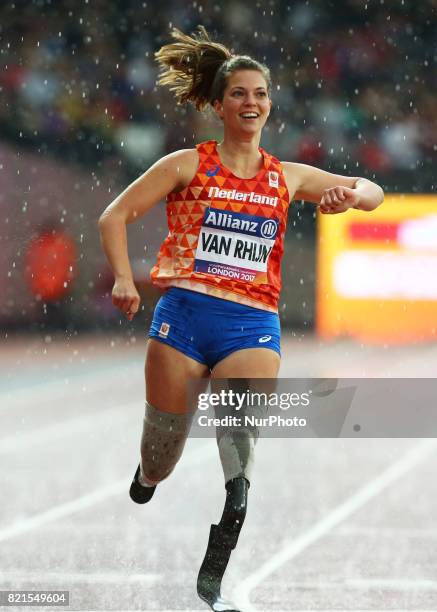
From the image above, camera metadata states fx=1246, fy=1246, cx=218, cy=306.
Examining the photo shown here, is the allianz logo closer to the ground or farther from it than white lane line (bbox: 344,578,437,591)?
farther from it

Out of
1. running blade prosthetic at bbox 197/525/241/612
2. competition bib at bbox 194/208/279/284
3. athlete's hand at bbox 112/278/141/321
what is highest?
competition bib at bbox 194/208/279/284

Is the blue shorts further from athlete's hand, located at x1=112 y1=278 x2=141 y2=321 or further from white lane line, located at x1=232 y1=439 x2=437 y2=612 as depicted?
white lane line, located at x1=232 y1=439 x2=437 y2=612

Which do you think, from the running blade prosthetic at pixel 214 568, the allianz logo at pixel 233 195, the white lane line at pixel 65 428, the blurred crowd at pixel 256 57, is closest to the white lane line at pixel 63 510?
the white lane line at pixel 65 428

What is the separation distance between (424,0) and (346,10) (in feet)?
5.10

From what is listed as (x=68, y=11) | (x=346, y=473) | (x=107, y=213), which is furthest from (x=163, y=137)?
(x=107, y=213)

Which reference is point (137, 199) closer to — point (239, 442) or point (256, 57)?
point (239, 442)

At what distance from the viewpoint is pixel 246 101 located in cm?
489

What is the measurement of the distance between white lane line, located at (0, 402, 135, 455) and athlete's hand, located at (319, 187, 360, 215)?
19.5 ft

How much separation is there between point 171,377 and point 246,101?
1136mm

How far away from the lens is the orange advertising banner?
22984mm

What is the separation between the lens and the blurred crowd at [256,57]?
831 inches

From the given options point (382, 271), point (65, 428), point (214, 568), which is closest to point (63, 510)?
point (214, 568)
